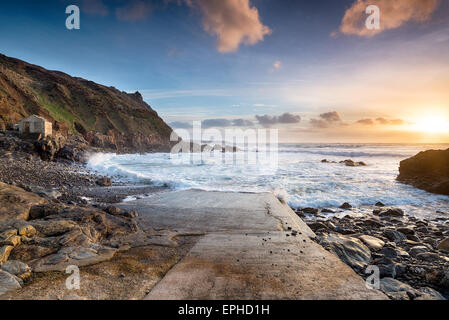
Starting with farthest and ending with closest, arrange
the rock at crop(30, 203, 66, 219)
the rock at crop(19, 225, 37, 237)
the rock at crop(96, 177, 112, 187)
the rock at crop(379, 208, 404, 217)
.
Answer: the rock at crop(96, 177, 112, 187) → the rock at crop(379, 208, 404, 217) → the rock at crop(30, 203, 66, 219) → the rock at crop(19, 225, 37, 237)

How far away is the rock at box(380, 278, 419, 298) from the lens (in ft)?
10.7

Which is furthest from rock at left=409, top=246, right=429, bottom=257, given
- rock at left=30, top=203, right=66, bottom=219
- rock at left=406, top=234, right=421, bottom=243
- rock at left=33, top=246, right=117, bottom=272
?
rock at left=30, top=203, right=66, bottom=219

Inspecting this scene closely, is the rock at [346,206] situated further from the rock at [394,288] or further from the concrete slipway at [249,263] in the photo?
the rock at [394,288]

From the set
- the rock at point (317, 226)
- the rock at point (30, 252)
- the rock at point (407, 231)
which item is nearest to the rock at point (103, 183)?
the rock at point (30, 252)

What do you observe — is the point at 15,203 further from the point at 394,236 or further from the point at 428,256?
the point at 394,236

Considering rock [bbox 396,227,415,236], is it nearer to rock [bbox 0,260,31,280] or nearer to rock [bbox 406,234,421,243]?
rock [bbox 406,234,421,243]

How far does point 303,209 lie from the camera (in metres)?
9.79

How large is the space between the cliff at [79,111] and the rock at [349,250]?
3803 centimetres

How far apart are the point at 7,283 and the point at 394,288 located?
5.40 meters

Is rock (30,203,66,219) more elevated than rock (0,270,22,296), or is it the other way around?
rock (30,203,66,219)

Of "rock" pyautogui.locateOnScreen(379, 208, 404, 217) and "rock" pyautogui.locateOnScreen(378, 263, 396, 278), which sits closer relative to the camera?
"rock" pyautogui.locateOnScreen(378, 263, 396, 278)

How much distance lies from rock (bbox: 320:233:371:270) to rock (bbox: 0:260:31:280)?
5.33 meters

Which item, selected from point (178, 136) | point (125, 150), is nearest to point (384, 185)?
point (125, 150)

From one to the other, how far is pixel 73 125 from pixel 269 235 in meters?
50.1
